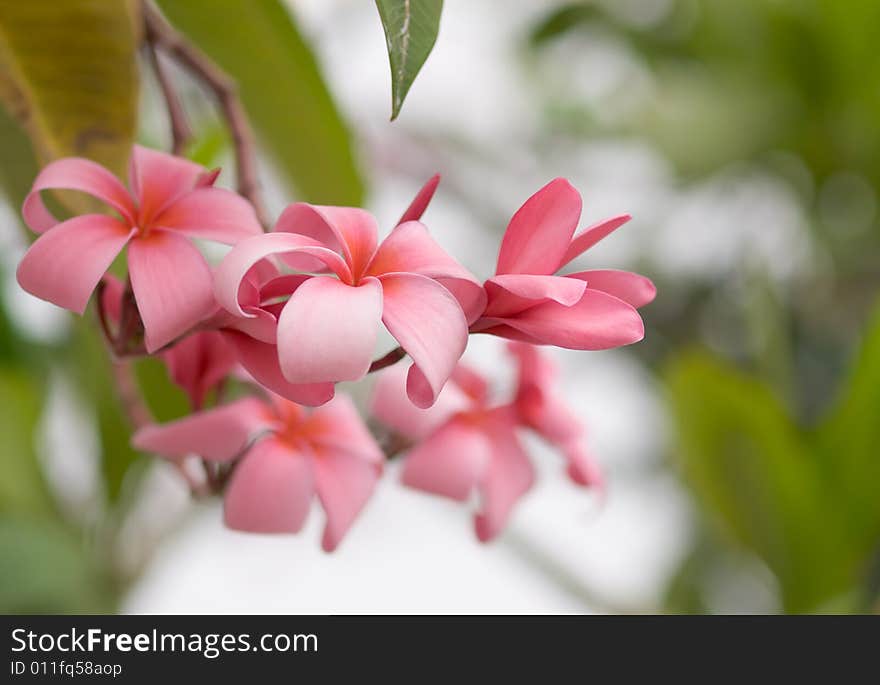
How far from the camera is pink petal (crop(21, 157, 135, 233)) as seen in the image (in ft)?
0.64

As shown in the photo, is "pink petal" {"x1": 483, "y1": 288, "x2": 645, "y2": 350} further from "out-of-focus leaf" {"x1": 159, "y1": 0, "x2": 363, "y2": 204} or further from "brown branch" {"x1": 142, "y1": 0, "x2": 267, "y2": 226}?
"out-of-focus leaf" {"x1": 159, "y1": 0, "x2": 363, "y2": 204}

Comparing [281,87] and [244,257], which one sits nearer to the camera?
[244,257]

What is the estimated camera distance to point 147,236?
19 centimetres

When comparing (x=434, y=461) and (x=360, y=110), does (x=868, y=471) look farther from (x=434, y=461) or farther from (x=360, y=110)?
(x=360, y=110)

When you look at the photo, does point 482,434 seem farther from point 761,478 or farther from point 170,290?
point 761,478

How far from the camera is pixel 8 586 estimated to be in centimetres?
41

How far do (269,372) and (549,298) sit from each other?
2.1 inches

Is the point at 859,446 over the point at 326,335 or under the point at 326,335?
under

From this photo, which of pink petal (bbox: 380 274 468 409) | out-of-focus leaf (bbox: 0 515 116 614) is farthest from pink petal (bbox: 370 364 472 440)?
out-of-focus leaf (bbox: 0 515 116 614)

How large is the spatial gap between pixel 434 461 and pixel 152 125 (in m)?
0.56

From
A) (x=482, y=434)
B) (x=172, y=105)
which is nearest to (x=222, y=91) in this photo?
(x=172, y=105)

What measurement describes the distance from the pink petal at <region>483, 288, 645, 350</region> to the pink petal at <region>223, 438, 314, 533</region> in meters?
0.07

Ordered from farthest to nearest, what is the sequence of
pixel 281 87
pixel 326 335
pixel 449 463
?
pixel 281 87 < pixel 449 463 < pixel 326 335

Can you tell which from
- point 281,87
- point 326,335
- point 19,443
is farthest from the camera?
point 19,443
